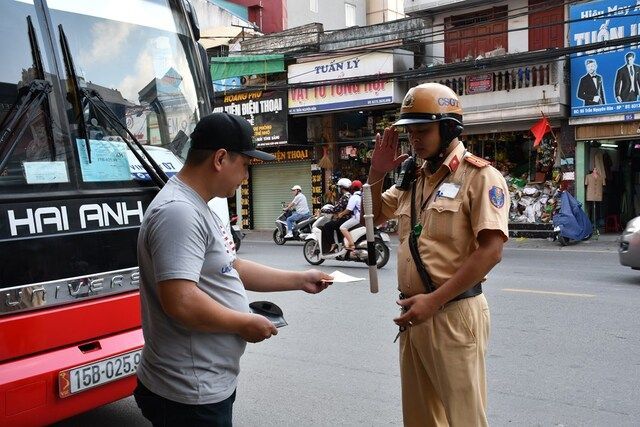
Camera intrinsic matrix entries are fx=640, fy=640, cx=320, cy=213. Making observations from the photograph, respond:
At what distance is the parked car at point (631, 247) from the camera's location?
862 cm

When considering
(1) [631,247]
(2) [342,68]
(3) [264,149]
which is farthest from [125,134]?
(3) [264,149]

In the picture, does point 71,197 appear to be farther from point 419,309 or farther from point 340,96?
point 340,96

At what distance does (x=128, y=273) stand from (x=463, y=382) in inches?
73.4

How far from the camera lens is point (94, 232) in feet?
10.8

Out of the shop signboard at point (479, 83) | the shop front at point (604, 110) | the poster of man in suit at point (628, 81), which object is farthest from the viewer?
the shop signboard at point (479, 83)

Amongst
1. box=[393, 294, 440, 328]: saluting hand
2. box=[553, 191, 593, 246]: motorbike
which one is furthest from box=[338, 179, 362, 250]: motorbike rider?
box=[393, 294, 440, 328]: saluting hand

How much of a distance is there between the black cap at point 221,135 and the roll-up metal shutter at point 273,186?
19349 millimetres

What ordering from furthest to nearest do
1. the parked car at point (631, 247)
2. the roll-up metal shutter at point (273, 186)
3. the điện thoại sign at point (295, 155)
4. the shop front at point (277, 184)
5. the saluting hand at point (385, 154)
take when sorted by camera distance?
the roll-up metal shutter at point (273, 186) → the shop front at point (277, 184) → the điện thoại sign at point (295, 155) → the parked car at point (631, 247) → the saluting hand at point (385, 154)

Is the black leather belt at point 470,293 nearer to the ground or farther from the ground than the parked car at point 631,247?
farther from the ground

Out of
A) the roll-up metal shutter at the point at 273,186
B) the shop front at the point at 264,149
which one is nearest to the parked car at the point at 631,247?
the shop front at the point at 264,149

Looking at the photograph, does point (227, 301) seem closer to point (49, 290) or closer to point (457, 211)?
point (457, 211)

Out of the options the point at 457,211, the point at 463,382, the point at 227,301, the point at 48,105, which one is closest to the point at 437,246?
the point at 457,211

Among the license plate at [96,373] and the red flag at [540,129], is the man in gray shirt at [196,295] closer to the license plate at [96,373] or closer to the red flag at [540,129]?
the license plate at [96,373]

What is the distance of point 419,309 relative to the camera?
8.09 ft
